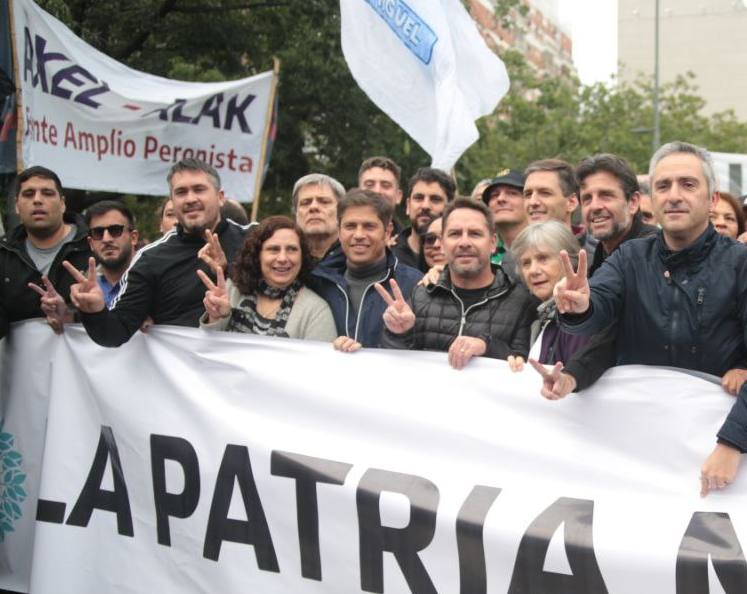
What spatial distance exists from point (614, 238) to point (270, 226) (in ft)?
4.68

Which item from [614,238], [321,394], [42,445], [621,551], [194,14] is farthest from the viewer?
[194,14]

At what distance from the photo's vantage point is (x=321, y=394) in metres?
4.39

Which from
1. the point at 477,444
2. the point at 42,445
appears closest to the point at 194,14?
the point at 42,445

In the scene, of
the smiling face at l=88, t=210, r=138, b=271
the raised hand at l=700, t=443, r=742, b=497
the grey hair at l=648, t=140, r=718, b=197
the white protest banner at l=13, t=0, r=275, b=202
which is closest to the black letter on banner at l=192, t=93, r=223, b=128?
the white protest banner at l=13, t=0, r=275, b=202

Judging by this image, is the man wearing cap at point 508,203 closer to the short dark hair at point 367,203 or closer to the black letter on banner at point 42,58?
the short dark hair at point 367,203

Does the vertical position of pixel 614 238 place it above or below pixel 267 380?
above

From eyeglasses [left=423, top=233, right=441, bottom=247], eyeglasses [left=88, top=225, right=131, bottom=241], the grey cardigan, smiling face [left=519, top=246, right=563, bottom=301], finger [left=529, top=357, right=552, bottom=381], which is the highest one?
eyeglasses [left=423, top=233, right=441, bottom=247]

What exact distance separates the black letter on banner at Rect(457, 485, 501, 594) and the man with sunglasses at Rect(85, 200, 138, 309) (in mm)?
2590

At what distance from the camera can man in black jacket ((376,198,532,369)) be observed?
4.22 meters

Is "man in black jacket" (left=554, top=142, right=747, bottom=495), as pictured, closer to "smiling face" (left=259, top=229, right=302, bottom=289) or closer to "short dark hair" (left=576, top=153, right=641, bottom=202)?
"short dark hair" (left=576, top=153, right=641, bottom=202)

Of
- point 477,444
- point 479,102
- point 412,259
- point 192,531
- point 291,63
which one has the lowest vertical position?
point 192,531

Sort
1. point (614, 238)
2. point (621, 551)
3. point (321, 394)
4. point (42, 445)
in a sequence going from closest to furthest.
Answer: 1. point (621, 551)
2. point (321, 394)
3. point (614, 238)
4. point (42, 445)

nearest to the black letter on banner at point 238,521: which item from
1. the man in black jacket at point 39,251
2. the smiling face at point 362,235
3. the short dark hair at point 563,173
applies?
the smiling face at point 362,235

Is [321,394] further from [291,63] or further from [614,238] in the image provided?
[291,63]
